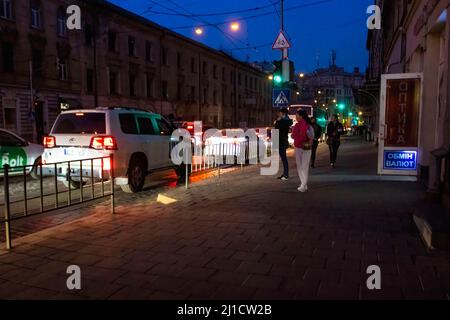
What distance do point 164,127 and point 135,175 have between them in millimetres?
1986

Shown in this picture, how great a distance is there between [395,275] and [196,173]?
370 inches

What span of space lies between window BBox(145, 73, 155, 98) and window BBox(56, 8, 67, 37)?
11155mm

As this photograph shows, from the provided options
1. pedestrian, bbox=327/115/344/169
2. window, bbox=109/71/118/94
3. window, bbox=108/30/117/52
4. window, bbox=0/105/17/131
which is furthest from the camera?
window, bbox=109/71/118/94

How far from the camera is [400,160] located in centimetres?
977

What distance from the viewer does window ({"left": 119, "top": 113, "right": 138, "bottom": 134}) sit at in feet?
30.8

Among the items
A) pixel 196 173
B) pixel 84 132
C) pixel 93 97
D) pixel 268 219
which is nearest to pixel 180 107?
pixel 93 97

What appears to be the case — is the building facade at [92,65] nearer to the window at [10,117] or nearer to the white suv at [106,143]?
the window at [10,117]

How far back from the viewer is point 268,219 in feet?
21.3

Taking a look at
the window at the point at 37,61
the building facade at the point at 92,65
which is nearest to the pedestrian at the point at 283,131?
the building facade at the point at 92,65

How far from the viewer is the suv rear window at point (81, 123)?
9.01 meters

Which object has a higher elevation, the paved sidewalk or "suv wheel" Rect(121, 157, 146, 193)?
"suv wheel" Rect(121, 157, 146, 193)

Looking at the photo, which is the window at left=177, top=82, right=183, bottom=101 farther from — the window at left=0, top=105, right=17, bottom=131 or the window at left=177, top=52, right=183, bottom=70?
the window at left=0, top=105, right=17, bottom=131

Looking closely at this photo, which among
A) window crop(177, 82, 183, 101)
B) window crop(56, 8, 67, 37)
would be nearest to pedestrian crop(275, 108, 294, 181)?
window crop(56, 8, 67, 37)

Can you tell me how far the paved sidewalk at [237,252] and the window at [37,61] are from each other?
24.7m
